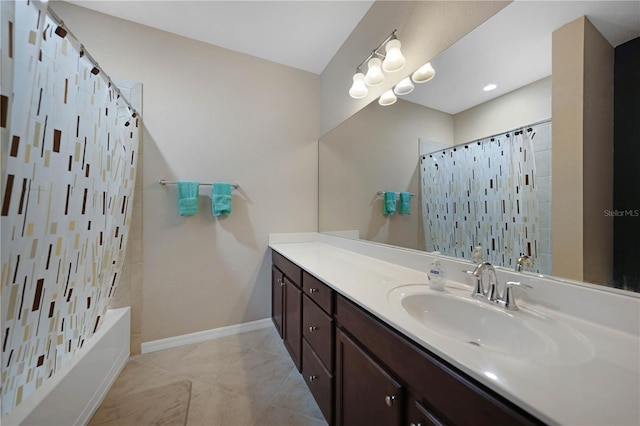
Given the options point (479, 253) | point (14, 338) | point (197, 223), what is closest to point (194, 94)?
point (197, 223)

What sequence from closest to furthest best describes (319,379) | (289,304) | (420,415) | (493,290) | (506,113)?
(420,415) → (493,290) → (506,113) → (319,379) → (289,304)

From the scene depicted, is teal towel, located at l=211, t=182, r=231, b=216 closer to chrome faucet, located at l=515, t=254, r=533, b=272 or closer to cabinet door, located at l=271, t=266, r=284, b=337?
cabinet door, located at l=271, t=266, r=284, b=337

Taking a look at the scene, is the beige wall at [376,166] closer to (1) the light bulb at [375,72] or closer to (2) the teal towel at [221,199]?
(1) the light bulb at [375,72]

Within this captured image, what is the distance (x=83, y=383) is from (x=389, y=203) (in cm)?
198

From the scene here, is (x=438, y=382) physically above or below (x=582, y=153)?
below

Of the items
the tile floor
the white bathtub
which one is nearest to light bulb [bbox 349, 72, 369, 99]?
the tile floor

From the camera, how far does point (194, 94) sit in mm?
1978

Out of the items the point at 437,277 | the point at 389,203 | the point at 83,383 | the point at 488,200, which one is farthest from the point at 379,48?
the point at 83,383

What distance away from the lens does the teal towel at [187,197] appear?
6.07 feet

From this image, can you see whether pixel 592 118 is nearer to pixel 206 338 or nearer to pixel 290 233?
pixel 290 233

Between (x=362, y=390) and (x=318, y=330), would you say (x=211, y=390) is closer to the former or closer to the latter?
(x=318, y=330)

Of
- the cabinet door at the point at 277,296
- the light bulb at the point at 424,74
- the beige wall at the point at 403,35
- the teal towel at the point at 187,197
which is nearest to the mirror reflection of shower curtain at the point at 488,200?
the light bulb at the point at 424,74

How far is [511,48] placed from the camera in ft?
2.99

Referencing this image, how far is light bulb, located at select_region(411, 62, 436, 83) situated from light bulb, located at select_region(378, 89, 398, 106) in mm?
178
